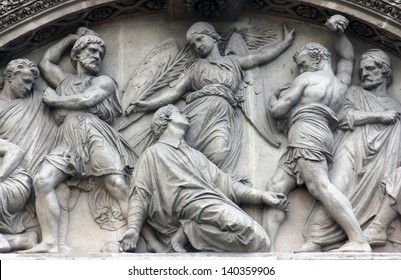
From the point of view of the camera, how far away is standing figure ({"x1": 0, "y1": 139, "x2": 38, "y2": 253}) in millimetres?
13594

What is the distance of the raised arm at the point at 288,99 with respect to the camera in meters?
14.0

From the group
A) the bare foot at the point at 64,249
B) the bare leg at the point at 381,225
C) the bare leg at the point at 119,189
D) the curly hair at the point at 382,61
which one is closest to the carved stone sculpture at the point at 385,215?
the bare leg at the point at 381,225

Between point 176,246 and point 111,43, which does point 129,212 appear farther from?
point 111,43

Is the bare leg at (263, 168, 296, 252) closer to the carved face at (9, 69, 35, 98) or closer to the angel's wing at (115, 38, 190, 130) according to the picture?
the angel's wing at (115, 38, 190, 130)

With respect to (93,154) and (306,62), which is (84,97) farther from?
(306,62)

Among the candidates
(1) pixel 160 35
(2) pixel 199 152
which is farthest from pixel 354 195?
(1) pixel 160 35

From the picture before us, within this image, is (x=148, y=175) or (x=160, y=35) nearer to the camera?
(x=148, y=175)

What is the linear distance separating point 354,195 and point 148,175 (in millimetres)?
1972

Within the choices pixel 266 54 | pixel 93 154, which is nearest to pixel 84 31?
pixel 93 154

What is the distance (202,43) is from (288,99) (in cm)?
104

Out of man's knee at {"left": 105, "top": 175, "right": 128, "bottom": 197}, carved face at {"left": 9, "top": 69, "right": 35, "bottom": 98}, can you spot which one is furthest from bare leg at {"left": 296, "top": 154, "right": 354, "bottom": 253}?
carved face at {"left": 9, "top": 69, "right": 35, "bottom": 98}

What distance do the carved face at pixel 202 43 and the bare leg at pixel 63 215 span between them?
190 centimetres

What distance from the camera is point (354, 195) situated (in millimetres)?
13750

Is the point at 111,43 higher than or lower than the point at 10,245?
higher
